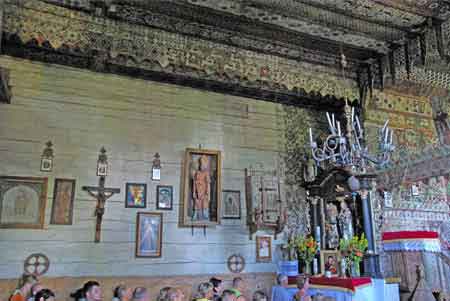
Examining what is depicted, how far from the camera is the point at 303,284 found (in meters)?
4.95

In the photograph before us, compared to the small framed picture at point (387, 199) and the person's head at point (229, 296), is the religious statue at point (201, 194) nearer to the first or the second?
the person's head at point (229, 296)

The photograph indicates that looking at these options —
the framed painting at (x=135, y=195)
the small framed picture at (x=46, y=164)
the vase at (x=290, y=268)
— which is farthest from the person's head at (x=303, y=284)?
the small framed picture at (x=46, y=164)

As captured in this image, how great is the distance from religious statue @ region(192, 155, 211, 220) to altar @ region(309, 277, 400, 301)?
1729 mm

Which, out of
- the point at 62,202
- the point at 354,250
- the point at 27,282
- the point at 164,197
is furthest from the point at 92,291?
the point at 354,250

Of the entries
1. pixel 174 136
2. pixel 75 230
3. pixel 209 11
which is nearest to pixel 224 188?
pixel 174 136

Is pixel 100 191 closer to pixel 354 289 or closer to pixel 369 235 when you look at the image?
pixel 354 289

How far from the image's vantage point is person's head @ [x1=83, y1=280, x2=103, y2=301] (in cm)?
422

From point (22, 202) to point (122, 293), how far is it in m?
1.63

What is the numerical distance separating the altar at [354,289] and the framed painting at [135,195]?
251 centimetres

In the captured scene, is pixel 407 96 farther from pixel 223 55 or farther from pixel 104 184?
pixel 104 184

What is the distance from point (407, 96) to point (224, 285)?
464cm

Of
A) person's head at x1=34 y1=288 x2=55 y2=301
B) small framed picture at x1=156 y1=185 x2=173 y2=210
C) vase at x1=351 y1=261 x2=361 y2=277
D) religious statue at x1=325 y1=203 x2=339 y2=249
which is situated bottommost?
person's head at x1=34 y1=288 x2=55 y2=301

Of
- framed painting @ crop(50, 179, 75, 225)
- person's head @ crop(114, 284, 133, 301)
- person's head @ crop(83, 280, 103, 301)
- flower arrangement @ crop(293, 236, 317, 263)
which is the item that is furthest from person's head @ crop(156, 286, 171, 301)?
flower arrangement @ crop(293, 236, 317, 263)

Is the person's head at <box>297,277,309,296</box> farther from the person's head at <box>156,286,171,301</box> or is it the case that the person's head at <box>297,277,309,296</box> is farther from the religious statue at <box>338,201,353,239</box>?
the person's head at <box>156,286,171,301</box>
